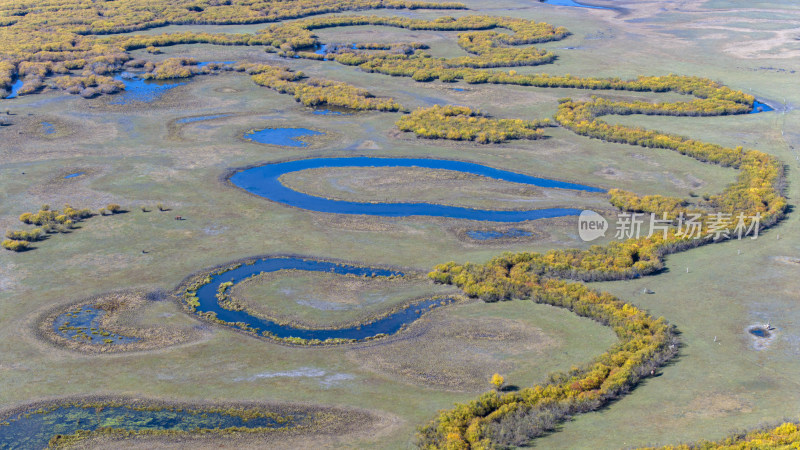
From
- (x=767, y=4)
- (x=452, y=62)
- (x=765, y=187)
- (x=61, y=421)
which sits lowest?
(x=61, y=421)

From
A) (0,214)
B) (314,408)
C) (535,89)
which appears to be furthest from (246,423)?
(535,89)

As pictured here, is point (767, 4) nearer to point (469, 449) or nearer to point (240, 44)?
point (240, 44)

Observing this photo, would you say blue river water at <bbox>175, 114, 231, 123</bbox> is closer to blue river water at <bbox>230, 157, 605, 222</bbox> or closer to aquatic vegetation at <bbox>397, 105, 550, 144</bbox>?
blue river water at <bbox>230, 157, 605, 222</bbox>

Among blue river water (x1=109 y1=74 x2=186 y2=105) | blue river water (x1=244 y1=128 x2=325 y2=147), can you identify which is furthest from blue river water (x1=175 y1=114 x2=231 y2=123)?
blue river water (x1=109 y1=74 x2=186 y2=105)

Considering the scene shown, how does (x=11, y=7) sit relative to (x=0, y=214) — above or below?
above

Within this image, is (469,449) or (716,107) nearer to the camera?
(469,449)

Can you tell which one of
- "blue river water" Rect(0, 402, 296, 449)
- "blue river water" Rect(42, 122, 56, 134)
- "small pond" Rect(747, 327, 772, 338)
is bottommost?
"blue river water" Rect(0, 402, 296, 449)
